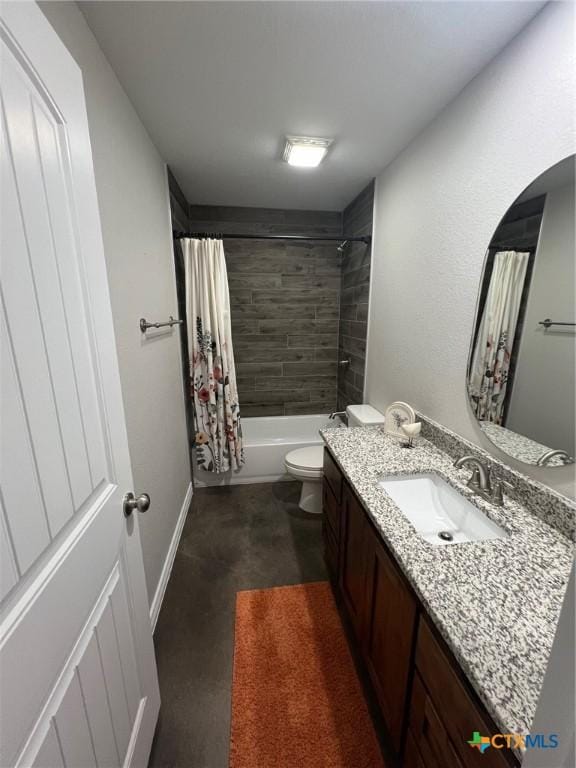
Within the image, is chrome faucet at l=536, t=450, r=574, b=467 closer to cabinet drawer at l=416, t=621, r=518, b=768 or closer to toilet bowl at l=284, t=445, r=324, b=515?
cabinet drawer at l=416, t=621, r=518, b=768

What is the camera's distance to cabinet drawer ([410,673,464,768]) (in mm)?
704

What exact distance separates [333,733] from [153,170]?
275 centimetres

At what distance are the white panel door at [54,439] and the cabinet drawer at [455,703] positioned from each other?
0.80m

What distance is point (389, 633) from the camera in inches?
38.9

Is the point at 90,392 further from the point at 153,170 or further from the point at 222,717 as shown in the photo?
the point at 153,170

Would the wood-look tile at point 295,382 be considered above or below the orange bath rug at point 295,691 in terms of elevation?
above

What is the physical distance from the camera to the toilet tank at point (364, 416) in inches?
79.1

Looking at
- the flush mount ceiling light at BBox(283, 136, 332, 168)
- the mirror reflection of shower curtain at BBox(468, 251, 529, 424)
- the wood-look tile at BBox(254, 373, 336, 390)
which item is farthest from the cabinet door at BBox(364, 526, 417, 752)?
the wood-look tile at BBox(254, 373, 336, 390)

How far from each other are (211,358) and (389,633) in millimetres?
2017

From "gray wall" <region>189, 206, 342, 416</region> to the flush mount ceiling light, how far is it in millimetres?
1001

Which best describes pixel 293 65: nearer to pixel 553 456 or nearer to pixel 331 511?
pixel 553 456

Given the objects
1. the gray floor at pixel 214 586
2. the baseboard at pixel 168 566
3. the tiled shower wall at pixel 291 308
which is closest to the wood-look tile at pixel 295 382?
the tiled shower wall at pixel 291 308

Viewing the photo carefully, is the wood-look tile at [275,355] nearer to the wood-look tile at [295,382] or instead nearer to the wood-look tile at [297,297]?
the wood-look tile at [295,382]

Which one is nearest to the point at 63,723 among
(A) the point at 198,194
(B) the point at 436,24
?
(B) the point at 436,24
